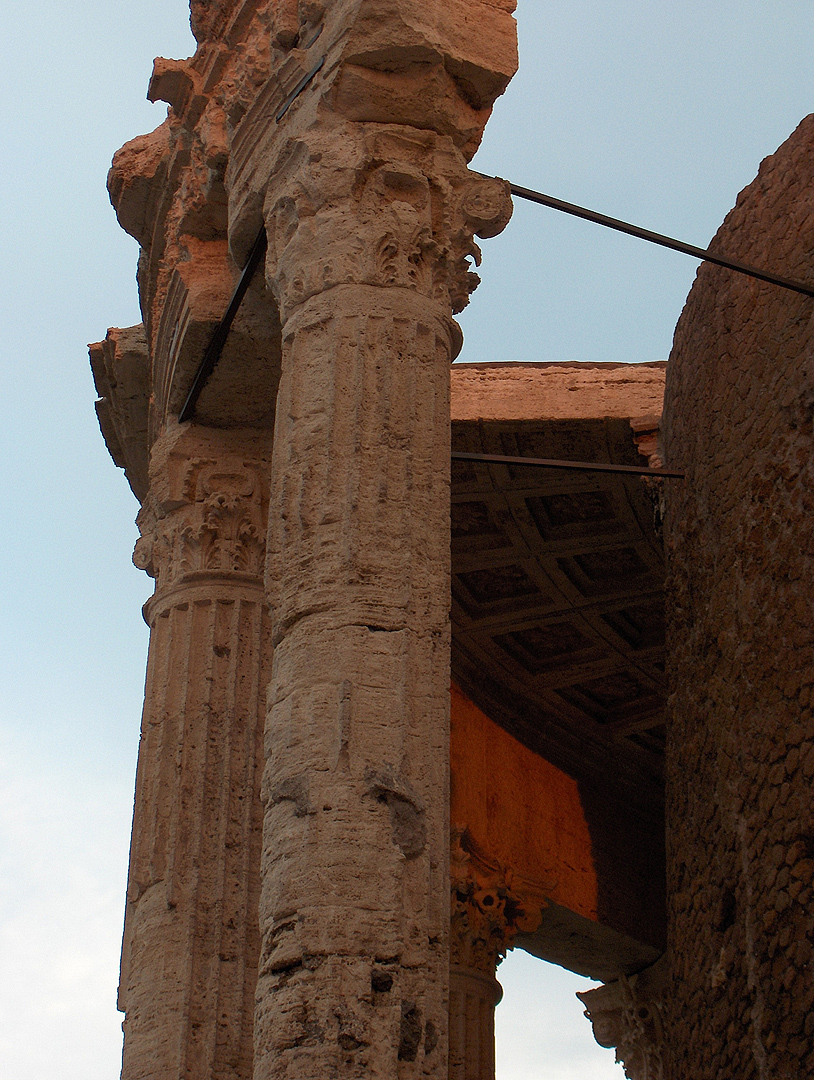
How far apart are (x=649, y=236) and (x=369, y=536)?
7.51ft

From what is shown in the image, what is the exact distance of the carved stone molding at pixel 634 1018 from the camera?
12016 mm

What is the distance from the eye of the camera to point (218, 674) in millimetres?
7410

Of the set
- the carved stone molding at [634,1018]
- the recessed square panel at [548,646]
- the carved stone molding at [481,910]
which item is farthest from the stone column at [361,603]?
the carved stone molding at [634,1018]

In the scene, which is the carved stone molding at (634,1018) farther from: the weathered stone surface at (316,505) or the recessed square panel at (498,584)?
the weathered stone surface at (316,505)

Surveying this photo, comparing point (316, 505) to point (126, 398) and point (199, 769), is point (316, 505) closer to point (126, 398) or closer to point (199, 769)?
point (199, 769)

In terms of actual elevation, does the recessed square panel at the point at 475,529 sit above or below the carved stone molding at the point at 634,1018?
above

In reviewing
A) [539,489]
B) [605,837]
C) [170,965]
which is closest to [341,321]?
[170,965]

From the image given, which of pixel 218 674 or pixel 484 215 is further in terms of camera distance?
pixel 218 674

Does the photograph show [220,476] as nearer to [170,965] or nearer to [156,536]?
[156,536]

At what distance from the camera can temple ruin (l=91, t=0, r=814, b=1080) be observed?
15.5ft

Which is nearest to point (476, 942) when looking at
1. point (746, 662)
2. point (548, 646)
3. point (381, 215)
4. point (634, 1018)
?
point (634, 1018)

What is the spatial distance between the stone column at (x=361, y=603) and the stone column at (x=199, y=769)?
6.38 feet

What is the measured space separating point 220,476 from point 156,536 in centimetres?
49

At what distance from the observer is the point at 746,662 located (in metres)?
6.95
